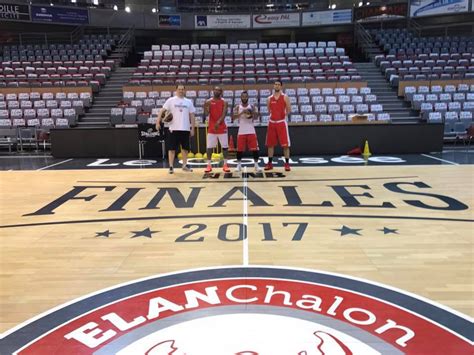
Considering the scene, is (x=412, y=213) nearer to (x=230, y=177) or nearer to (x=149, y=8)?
(x=230, y=177)

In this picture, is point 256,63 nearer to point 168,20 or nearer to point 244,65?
point 244,65

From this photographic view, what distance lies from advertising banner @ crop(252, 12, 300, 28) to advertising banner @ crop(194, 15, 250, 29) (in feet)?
2.48

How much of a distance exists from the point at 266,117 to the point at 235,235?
8.47 meters

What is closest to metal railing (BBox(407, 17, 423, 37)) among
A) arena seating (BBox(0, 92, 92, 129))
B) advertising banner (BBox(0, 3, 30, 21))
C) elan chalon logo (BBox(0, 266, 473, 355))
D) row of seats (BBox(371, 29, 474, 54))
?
row of seats (BBox(371, 29, 474, 54))

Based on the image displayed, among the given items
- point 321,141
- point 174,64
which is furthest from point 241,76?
point 321,141

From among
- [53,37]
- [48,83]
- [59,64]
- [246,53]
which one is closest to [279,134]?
[48,83]

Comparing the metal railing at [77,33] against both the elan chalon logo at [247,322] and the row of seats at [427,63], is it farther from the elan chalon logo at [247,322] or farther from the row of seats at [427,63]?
the elan chalon logo at [247,322]

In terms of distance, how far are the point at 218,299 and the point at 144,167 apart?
6.27 m

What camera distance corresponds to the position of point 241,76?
1565 cm

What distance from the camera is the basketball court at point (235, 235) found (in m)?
2.69

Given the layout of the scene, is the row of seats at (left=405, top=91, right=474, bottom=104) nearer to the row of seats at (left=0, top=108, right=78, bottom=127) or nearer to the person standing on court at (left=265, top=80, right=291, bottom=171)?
the person standing on court at (left=265, top=80, right=291, bottom=171)

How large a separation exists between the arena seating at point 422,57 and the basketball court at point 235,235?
9.71 m

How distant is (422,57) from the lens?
17.5 meters

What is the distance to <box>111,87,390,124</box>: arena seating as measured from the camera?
39.8 feet
